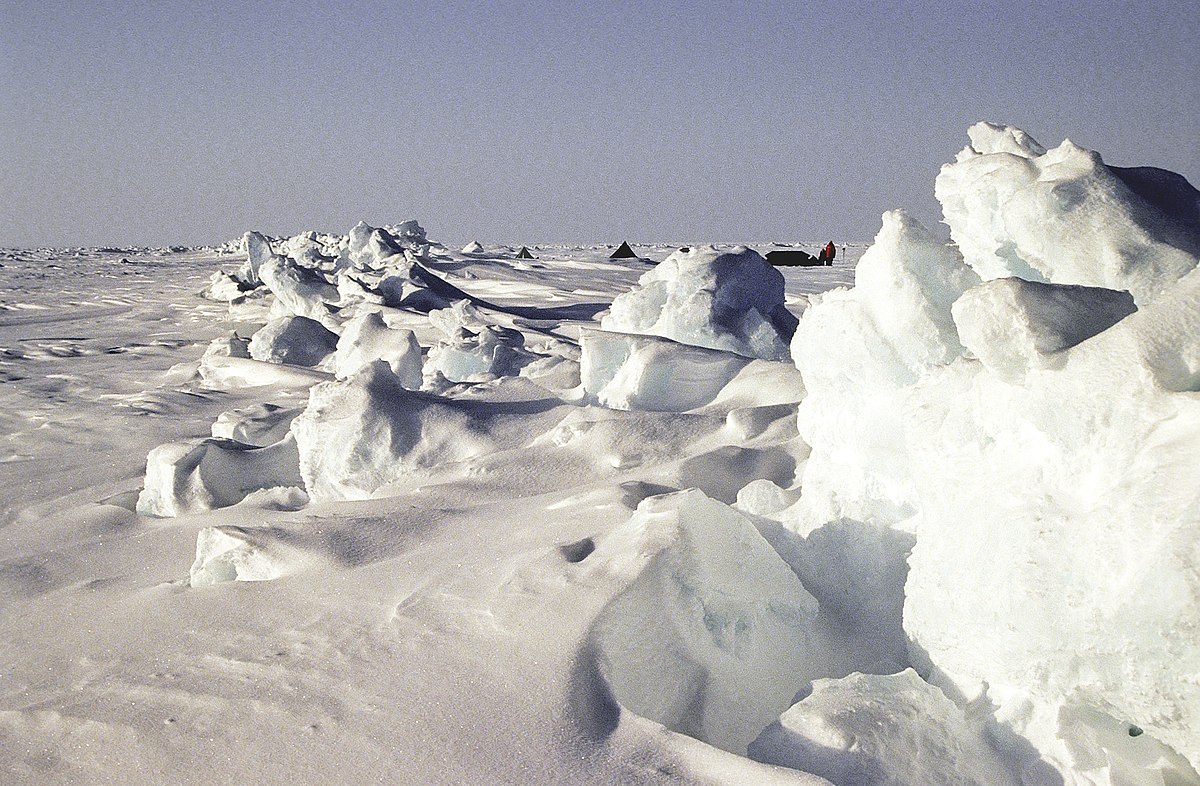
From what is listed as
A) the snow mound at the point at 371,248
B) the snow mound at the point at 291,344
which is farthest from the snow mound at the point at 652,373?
the snow mound at the point at 371,248

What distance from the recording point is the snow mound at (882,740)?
1.34m

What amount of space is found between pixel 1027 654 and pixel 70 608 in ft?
6.91

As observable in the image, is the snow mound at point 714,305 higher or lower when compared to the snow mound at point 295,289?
higher

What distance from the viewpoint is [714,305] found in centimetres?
475

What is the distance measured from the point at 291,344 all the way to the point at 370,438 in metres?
4.14

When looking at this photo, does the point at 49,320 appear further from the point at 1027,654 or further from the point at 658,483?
the point at 1027,654

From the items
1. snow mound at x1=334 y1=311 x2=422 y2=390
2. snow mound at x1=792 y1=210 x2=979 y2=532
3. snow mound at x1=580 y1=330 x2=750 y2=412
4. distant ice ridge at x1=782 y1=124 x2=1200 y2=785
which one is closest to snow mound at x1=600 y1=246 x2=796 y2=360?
snow mound at x1=580 y1=330 x2=750 y2=412

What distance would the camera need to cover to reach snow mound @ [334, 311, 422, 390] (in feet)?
15.6

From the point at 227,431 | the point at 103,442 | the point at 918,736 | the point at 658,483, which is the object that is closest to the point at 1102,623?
the point at 918,736

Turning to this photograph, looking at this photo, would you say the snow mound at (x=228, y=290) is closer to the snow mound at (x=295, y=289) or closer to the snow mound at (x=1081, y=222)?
the snow mound at (x=295, y=289)

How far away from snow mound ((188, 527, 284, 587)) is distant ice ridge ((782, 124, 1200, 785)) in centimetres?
130

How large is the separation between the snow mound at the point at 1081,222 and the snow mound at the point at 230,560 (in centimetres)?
184

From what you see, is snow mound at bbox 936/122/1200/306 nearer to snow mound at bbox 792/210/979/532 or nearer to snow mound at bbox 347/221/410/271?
snow mound at bbox 792/210/979/532

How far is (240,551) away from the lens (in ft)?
7.07
